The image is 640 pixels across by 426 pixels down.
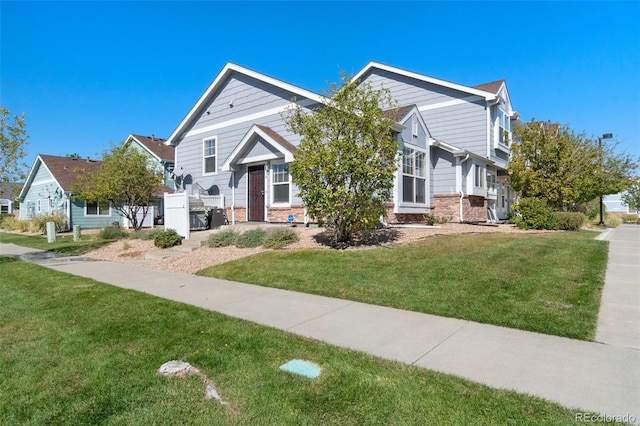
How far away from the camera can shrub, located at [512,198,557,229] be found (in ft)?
46.0

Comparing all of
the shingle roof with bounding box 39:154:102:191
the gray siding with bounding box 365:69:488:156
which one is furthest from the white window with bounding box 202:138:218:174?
the shingle roof with bounding box 39:154:102:191

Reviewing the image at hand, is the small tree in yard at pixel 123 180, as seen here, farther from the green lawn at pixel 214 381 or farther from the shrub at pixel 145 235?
Result: the green lawn at pixel 214 381

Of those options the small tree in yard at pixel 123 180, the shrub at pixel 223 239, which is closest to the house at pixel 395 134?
the small tree in yard at pixel 123 180

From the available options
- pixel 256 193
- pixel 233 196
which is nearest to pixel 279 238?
pixel 256 193

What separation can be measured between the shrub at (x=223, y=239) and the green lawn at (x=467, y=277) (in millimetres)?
2565

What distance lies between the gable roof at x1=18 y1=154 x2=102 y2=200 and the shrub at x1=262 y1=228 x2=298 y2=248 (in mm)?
22153

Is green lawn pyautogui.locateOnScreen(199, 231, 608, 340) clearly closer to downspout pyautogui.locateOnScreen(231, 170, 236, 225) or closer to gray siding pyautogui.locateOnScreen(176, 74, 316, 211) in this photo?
gray siding pyautogui.locateOnScreen(176, 74, 316, 211)

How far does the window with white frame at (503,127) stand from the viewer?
1955cm

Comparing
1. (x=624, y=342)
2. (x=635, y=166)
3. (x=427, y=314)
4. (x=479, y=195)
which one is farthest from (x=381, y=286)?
(x=635, y=166)

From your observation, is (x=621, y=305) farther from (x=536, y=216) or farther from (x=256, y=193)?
(x=256, y=193)

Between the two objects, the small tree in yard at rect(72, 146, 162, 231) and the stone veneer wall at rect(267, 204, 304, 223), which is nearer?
the stone veneer wall at rect(267, 204, 304, 223)

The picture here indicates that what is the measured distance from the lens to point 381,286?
688 centimetres

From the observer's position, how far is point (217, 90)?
1745cm

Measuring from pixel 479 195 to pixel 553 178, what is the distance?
145 inches
